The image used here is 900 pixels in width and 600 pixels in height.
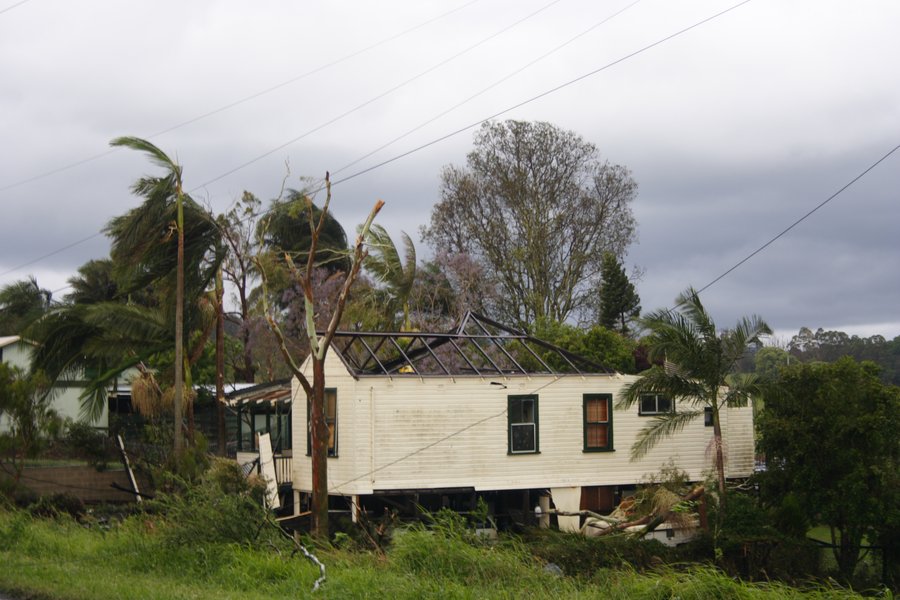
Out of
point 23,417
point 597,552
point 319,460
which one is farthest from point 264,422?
point 597,552

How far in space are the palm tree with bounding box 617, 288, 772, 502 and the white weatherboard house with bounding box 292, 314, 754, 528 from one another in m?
1.84

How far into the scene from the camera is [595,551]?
74.6 ft

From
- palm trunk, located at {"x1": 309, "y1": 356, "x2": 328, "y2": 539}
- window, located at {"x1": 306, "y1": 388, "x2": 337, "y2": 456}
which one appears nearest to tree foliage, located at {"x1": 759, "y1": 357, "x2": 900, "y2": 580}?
window, located at {"x1": 306, "y1": 388, "x2": 337, "y2": 456}

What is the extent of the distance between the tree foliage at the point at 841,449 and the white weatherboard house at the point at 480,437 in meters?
3.12

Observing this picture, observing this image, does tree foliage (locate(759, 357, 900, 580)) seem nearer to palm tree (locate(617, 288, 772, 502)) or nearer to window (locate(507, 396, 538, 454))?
palm tree (locate(617, 288, 772, 502))

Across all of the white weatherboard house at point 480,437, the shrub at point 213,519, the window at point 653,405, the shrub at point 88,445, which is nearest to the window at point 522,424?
the white weatherboard house at point 480,437

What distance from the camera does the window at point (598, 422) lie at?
27.8m

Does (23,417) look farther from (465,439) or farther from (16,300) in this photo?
(16,300)

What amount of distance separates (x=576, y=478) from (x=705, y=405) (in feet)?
15.3

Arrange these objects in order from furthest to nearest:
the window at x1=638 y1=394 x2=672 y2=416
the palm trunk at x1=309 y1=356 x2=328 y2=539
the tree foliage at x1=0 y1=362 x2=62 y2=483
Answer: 1. the window at x1=638 y1=394 x2=672 y2=416
2. the tree foliage at x1=0 y1=362 x2=62 y2=483
3. the palm trunk at x1=309 y1=356 x2=328 y2=539

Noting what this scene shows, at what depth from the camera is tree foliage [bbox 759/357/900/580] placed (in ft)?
80.0

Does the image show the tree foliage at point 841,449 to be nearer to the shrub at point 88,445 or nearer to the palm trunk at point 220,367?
the palm trunk at point 220,367

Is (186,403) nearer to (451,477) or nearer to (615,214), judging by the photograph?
(451,477)

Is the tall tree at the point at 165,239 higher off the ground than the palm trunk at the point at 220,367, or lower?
higher
